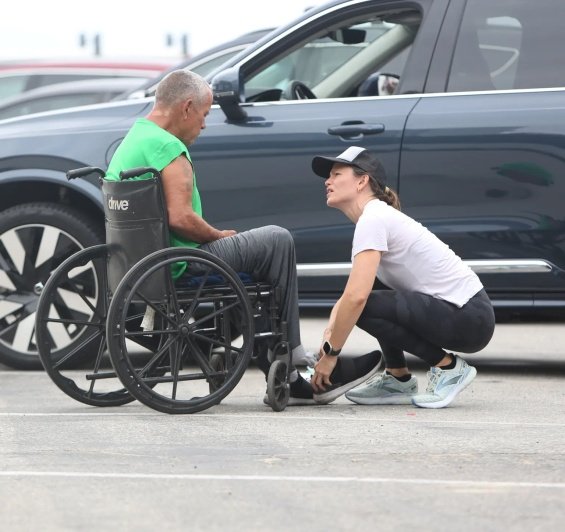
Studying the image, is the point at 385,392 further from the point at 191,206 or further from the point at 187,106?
the point at 187,106

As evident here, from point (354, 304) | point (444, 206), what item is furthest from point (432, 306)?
point (444, 206)

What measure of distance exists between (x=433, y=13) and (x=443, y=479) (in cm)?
348

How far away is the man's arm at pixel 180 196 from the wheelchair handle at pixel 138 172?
6 centimetres

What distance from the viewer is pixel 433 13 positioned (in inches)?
307

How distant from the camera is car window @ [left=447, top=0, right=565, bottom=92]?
299 inches

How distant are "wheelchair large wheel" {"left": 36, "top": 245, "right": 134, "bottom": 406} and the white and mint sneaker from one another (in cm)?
120

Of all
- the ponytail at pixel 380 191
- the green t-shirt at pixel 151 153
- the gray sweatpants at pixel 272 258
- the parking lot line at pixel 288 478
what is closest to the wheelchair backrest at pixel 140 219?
the green t-shirt at pixel 151 153

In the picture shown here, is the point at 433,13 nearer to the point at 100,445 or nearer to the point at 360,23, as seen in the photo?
the point at 360,23

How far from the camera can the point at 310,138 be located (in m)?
7.65

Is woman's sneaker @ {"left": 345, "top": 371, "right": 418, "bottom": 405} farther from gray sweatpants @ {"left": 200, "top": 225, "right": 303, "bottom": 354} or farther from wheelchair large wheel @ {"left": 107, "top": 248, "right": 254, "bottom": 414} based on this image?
wheelchair large wheel @ {"left": 107, "top": 248, "right": 254, "bottom": 414}

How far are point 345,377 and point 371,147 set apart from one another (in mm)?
1428

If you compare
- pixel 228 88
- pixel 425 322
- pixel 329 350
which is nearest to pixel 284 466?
pixel 329 350

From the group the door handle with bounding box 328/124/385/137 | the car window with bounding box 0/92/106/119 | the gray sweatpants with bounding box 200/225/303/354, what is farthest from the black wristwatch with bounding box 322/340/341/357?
the car window with bounding box 0/92/106/119

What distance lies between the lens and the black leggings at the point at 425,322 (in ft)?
21.3
